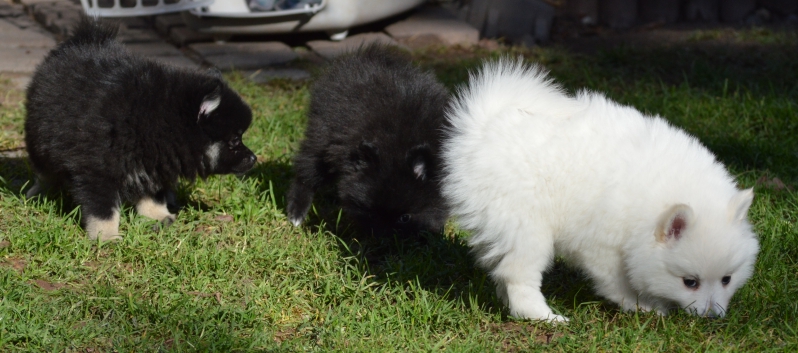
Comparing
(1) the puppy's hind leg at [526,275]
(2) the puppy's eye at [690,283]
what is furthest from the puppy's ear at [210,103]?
(2) the puppy's eye at [690,283]

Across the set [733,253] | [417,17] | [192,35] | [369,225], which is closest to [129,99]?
[369,225]

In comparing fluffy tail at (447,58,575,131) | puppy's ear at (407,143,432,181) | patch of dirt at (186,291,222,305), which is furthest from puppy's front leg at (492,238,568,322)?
patch of dirt at (186,291,222,305)

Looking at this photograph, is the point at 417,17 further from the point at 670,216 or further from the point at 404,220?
the point at 670,216

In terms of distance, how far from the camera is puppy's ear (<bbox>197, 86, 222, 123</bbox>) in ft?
12.8

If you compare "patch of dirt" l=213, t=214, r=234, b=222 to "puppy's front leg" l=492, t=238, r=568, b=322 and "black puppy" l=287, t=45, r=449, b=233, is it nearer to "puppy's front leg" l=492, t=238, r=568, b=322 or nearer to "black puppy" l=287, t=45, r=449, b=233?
→ "black puppy" l=287, t=45, r=449, b=233

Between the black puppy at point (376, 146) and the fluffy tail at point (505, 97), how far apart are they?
0.51 meters

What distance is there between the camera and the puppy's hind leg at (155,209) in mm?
4168

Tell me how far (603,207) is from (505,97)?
63cm

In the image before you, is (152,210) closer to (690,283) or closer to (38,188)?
(38,188)

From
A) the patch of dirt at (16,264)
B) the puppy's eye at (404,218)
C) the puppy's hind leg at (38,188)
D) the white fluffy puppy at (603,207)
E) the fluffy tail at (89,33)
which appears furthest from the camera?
the puppy's hind leg at (38,188)

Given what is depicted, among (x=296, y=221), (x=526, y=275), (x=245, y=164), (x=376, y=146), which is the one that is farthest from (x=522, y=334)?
(x=245, y=164)

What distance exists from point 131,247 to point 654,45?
5114 mm

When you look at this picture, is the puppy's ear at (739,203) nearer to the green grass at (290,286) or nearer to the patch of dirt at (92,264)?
the green grass at (290,286)

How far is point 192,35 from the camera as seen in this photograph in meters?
7.25
